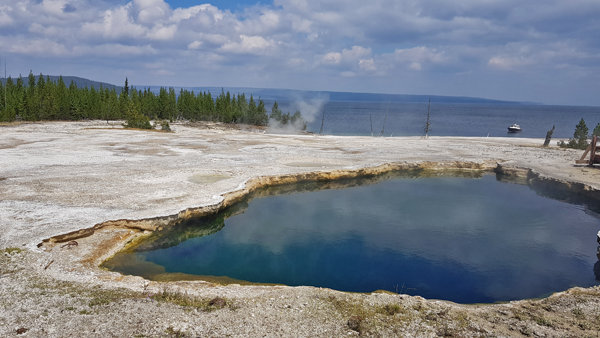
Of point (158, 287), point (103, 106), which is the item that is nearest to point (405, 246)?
point (158, 287)

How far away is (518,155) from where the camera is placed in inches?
1368

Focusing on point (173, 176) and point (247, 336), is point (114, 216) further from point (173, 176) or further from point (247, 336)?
point (247, 336)

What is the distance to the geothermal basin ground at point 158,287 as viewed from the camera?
313 inches

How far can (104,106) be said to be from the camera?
6669 centimetres

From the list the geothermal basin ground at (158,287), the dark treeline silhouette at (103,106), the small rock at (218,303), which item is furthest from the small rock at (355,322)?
the dark treeline silhouette at (103,106)

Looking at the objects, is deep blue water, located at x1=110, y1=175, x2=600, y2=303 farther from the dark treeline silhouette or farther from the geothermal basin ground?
the dark treeline silhouette

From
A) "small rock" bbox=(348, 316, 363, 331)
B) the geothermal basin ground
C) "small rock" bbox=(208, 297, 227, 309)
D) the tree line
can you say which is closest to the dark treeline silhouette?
the tree line

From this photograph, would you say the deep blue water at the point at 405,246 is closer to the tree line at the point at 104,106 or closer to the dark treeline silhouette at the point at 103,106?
the tree line at the point at 104,106

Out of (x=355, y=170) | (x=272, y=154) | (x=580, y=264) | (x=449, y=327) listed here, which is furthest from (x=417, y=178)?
(x=449, y=327)

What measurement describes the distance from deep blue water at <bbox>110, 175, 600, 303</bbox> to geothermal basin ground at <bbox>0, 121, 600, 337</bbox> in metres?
1.68

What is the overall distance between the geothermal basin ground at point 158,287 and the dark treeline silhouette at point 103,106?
41.1 metres

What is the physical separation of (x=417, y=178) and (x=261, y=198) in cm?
1324

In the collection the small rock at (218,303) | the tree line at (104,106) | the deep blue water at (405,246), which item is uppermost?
the tree line at (104,106)

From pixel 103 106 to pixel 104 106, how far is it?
0.17 meters
